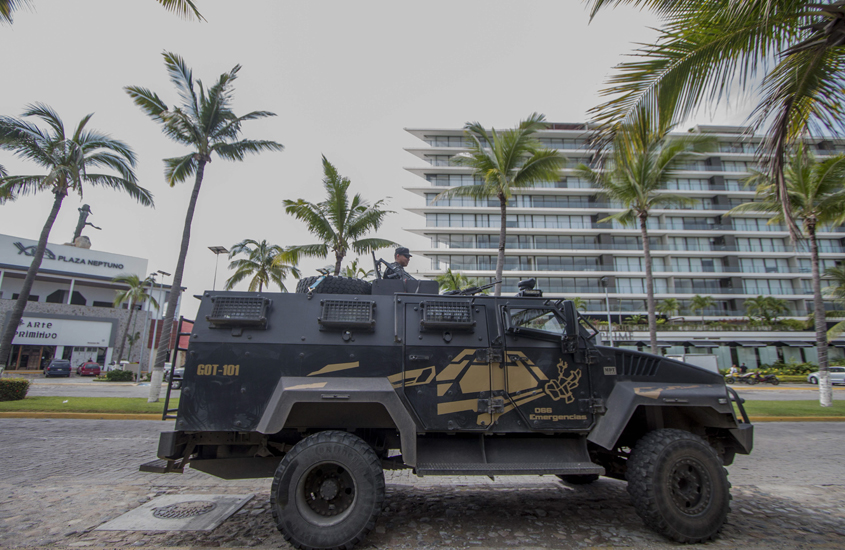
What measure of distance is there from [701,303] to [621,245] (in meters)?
10.1

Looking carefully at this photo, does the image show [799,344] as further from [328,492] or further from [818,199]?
[328,492]

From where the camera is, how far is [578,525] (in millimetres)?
4078

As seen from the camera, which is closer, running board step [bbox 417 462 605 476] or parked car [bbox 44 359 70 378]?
running board step [bbox 417 462 605 476]

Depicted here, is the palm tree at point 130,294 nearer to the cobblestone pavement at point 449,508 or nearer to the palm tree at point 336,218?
the palm tree at point 336,218

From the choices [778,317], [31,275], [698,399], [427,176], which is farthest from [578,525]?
[778,317]

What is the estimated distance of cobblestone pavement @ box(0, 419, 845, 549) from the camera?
12.0 feet

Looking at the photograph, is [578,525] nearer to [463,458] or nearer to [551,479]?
[463,458]

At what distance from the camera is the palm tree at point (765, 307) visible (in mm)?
45562

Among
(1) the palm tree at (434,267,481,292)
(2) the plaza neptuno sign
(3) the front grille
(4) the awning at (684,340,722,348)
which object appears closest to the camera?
(3) the front grille

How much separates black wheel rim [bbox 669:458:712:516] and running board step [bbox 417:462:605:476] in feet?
2.21

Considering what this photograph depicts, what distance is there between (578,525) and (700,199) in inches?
2300

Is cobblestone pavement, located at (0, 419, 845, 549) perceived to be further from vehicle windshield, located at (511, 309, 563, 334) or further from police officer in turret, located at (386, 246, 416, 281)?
police officer in turret, located at (386, 246, 416, 281)

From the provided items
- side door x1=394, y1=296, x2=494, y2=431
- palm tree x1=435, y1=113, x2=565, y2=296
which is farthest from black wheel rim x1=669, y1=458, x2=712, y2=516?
palm tree x1=435, y1=113, x2=565, y2=296

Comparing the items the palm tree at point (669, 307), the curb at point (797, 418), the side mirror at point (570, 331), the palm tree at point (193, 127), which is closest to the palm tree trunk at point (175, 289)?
the palm tree at point (193, 127)
